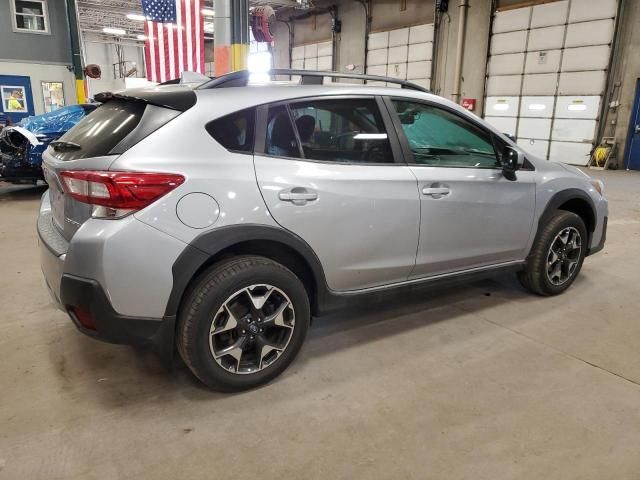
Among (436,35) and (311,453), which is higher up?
(436,35)

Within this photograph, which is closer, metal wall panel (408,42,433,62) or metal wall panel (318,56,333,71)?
metal wall panel (408,42,433,62)

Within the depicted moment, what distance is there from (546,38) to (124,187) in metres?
13.8

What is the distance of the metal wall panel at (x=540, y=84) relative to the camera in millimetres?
12906

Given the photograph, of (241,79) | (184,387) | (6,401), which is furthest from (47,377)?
(241,79)

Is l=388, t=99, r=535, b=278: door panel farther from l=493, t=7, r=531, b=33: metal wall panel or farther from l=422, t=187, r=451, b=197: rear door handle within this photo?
l=493, t=7, r=531, b=33: metal wall panel

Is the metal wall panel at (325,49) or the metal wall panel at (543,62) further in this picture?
the metal wall panel at (325,49)

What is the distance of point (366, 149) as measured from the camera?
256cm

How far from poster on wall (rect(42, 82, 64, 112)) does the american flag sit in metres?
7.95

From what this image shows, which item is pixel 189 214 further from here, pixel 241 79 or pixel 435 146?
pixel 435 146

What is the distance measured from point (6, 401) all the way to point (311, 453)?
4.73ft

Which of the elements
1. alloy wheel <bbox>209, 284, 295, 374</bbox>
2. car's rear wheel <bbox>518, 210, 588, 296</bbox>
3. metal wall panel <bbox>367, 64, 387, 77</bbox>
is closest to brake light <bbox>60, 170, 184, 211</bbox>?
alloy wheel <bbox>209, 284, 295, 374</bbox>

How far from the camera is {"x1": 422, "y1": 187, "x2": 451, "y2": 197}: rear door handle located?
8.77 ft

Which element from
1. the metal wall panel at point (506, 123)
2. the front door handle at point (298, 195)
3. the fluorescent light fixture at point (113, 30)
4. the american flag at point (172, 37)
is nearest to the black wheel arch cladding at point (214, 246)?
the front door handle at point (298, 195)

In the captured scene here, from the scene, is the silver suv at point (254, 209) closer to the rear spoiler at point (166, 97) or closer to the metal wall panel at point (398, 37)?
the rear spoiler at point (166, 97)
